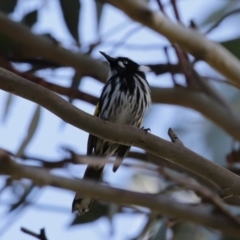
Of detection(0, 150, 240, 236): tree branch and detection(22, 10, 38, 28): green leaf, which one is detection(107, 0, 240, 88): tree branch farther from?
detection(22, 10, 38, 28): green leaf

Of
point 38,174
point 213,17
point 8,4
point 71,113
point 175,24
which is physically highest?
point 213,17

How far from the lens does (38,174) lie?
2049mm

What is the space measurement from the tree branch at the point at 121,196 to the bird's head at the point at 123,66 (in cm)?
79

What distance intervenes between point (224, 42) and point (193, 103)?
0.99ft

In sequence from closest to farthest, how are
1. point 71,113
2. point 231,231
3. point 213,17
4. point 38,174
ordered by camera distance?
point 71,113, point 38,174, point 231,231, point 213,17

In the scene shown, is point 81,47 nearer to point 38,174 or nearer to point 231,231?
point 231,231

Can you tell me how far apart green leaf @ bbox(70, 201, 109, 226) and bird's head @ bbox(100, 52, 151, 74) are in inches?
25.1

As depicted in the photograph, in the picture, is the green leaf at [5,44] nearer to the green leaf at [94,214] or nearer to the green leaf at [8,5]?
the green leaf at [8,5]

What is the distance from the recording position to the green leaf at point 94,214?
3330mm

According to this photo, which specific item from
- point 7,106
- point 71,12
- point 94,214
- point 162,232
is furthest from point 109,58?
point 162,232

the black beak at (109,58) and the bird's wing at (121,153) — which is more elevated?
the black beak at (109,58)

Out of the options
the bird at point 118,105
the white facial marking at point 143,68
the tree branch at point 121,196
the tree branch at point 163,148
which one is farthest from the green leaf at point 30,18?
the tree branch at point 163,148

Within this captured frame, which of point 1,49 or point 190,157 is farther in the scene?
point 1,49

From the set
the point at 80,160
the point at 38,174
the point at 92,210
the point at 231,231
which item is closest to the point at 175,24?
the point at 80,160
